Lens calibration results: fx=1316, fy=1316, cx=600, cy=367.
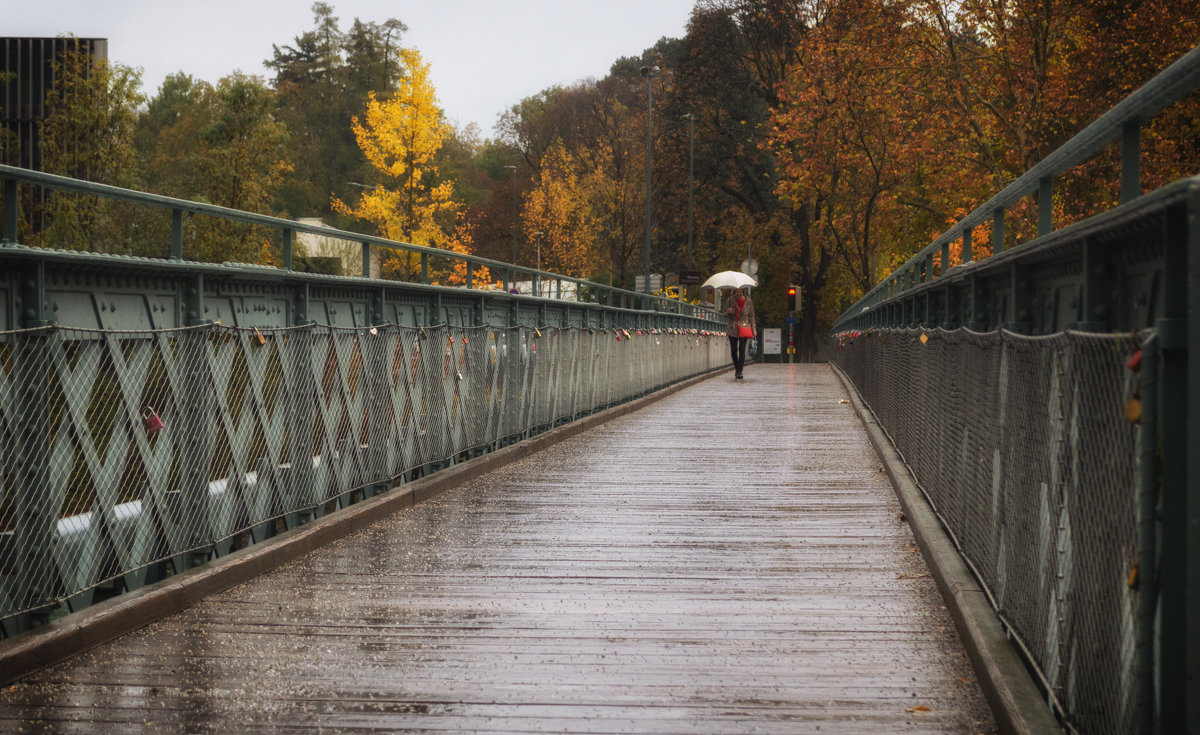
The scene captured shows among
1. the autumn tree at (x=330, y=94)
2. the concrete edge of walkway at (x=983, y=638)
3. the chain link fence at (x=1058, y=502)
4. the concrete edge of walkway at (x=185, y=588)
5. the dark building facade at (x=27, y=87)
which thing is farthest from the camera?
the autumn tree at (x=330, y=94)

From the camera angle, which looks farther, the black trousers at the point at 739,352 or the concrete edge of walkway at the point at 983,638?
the black trousers at the point at 739,352

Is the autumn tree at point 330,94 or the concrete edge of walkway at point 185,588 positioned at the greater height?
the autumn tree at point 330,94

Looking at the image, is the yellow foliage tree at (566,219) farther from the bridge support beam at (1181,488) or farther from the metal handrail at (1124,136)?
the bridge support beam at (1181,488)

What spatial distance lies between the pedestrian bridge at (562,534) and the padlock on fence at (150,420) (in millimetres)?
42

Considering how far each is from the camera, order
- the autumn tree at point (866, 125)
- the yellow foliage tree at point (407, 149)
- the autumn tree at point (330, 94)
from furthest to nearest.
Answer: the autumn tree at point (330, 94) → the yellow foliage tree at point (407, 149) → the autumn tree at point (866, 125)

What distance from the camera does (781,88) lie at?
37.0 meters

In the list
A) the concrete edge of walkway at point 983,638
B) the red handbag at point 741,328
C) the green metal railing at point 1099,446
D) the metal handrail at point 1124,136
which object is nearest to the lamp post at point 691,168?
the red handbag at point 741,328

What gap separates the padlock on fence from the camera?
19.5 feet

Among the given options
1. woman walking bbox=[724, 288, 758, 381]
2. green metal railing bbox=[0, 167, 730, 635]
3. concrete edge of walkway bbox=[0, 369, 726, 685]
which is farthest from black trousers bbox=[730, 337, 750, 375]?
concrete edge of walkway bbox=[0, 369, 726, 685]

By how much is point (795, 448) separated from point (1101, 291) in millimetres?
9953

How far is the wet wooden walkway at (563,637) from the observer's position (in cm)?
447

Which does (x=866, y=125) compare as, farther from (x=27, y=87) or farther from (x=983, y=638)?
(x=983, y=638)

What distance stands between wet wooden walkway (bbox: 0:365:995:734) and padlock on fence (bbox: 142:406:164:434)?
0.86 metres

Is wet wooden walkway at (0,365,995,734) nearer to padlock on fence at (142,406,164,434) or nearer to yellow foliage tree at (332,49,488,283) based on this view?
padlock on fence at (142,406,164,434)
